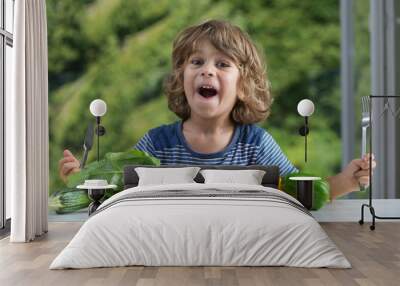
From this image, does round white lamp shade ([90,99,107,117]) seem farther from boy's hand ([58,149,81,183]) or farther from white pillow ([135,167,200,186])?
white pillow ([135,167,200,186])

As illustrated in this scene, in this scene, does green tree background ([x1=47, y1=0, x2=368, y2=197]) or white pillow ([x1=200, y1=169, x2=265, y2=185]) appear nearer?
white pillow ([x1=200, y1=169, x2=265, y2=185])

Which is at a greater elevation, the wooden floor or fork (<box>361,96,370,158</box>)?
fork (<box>361,96,370,158</box>)

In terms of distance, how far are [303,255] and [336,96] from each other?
3620 mm

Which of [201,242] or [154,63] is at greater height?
[154,63]

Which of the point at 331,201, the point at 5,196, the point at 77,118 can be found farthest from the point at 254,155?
the point at 5,196

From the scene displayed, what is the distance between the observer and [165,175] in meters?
6.38

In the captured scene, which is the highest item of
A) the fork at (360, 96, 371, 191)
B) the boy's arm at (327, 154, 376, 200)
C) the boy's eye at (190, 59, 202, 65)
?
the boy's eye at (190, 59, 202, 65)

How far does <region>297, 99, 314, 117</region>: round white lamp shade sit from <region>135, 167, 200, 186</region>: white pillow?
153cm

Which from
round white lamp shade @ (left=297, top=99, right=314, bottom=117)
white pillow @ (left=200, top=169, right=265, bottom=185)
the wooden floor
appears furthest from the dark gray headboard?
the wooden floor

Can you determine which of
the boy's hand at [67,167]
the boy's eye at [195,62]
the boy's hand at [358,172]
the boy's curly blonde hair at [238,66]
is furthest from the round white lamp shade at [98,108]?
the boy's hand at [358,172]

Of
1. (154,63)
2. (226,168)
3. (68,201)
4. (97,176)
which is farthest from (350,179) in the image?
(68,201)

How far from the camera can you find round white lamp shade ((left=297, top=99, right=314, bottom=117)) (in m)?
7.33

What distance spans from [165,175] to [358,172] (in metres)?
2.31

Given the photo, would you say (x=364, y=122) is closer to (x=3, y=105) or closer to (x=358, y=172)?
(x=358, y=172)
